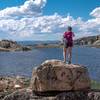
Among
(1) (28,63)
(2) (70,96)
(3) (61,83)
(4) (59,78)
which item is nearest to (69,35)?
(4) (59,78)

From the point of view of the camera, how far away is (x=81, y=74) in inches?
1117

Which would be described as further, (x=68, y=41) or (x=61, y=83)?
(x=68, y=41)

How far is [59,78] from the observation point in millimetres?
28078

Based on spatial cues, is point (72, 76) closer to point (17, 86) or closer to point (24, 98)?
point (24, 98)

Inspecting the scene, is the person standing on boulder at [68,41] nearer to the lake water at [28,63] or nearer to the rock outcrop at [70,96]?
the rock outcrop at [70,96]

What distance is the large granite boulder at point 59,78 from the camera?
27969mm

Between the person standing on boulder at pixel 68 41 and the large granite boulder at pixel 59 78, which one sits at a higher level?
the person standing on boulder at pixel 68 41

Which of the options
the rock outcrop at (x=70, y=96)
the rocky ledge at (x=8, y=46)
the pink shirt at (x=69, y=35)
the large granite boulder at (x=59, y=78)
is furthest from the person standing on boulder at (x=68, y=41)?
the rocky ledge at (x=8, y=46)

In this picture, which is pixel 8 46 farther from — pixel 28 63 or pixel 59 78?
pixel 59 78

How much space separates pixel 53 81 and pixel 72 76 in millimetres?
1490

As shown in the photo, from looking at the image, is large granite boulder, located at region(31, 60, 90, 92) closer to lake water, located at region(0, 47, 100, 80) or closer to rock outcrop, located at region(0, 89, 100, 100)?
rock outcrop, located at region(0, 89, 100, 100)

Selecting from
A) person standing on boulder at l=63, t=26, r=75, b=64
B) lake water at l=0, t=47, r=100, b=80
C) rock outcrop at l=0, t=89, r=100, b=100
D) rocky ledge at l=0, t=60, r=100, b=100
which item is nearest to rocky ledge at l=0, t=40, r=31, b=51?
lake water at l=0, t=47, r=100, b=80

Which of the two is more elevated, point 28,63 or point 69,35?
point 69,35

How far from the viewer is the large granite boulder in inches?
1101
